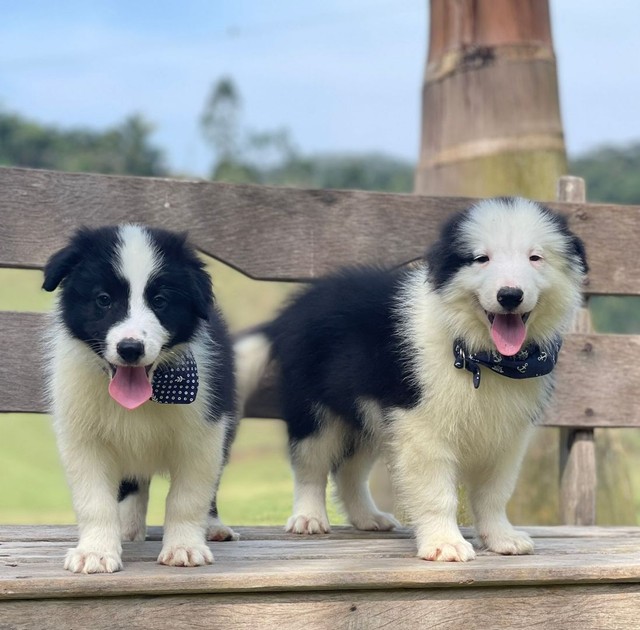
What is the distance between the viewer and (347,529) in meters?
4.29

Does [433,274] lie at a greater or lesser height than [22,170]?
lesser

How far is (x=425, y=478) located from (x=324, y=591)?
717 millimetres

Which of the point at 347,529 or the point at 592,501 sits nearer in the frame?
the point at 347,529

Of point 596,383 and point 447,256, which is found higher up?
point 447,256

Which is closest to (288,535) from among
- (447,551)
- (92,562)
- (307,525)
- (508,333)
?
(307,525)

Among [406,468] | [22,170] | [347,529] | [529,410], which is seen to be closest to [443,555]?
[406,468]

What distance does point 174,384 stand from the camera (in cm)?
330

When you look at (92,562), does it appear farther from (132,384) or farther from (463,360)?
(463,360)

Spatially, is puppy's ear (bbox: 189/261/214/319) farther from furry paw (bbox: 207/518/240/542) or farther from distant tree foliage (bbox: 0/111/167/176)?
distant tree foliage (bbox: 0/111/167/176)

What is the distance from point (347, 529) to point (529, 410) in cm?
106

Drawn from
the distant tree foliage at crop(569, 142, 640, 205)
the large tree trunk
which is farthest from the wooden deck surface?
the distant tree foliage at crop(569, 142, 640, 205)

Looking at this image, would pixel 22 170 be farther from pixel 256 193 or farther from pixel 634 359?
pixel 634 359

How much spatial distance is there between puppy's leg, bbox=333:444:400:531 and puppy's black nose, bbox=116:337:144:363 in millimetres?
1486

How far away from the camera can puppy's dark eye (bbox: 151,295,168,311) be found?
3.20 meters
